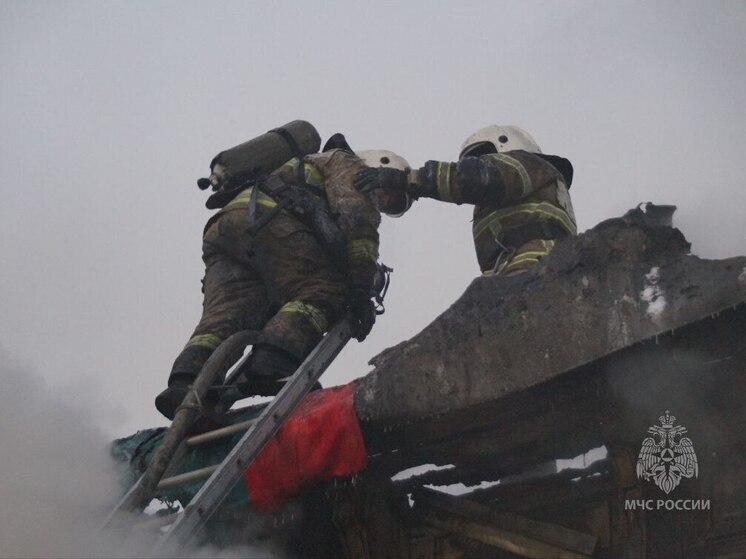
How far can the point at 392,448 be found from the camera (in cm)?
566

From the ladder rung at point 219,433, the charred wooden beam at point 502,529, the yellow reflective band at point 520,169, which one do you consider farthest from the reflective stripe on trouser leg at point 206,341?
the yellow reflective band at point 520,169

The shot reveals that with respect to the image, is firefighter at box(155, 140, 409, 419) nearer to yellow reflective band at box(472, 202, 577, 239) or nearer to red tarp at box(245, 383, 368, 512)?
red tarp at box(245, 383, 368, 512)

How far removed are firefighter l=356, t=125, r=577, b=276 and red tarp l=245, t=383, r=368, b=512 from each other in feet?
4.46

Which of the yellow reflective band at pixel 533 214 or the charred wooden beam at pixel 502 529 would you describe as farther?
the yellow reflective band at pixel 533 214

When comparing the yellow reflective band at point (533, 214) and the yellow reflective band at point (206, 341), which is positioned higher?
the yellow reflective band at point (533, 214)

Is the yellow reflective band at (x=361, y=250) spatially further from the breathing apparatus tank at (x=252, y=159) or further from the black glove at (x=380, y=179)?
the breathing apparatus tank at (x=252, y=159)

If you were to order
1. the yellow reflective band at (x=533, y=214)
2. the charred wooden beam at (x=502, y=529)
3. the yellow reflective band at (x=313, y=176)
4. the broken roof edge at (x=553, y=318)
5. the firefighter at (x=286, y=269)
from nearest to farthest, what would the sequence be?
1. the broken roof edge at (x=553, y=318)
2. the charred wooden beam at (x=502, y=529)
3. the firefighter at (x=286, y=269)
4. the yellow reflective band at (x=533, y=214)
5. the yellow reflective band at (x=313, y=176)

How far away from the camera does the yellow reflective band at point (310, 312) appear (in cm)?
604

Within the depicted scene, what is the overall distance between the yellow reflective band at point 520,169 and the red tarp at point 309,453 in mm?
1733

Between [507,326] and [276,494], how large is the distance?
4.69 feet

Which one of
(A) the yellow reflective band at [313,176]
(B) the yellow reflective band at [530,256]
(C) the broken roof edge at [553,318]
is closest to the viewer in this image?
(C) the broken roof edge at [553,318]

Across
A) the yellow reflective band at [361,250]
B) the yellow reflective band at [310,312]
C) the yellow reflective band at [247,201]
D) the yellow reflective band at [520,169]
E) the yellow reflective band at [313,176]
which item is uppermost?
the yellow reflective band at [520,169]

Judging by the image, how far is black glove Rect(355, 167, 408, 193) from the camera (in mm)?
6430

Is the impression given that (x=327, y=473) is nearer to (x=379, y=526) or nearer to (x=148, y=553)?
(x=379, y=526)
